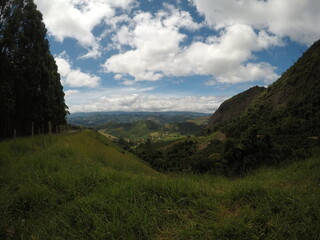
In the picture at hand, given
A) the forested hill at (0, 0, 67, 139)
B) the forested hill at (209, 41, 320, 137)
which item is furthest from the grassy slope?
the forested hill at (209, 41, 320, 137)

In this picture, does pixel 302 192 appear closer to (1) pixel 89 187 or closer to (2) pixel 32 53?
(1) pixel 89 187

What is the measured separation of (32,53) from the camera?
74.4ft

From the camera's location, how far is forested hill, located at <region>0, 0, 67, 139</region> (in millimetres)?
20047

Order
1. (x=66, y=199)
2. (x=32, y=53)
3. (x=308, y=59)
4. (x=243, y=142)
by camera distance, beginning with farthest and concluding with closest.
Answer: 1. (x=308, y=59)
2. (x=243, y=142)
3. (x=32, y=53)
4. (x=66, y=199)

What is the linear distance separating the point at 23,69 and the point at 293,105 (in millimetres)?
111206

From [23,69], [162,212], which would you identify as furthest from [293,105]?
[162,212]

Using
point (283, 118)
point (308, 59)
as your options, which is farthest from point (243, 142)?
point (308, 59)

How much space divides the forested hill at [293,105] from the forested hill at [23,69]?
76.7 m

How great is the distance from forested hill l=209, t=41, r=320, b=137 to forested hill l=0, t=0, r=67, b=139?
76671 mm

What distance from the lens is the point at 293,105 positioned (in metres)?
104

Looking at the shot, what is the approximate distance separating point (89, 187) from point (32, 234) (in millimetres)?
2074

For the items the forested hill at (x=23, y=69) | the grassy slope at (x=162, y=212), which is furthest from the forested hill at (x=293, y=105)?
the grassy slope at (x=162, y=212)

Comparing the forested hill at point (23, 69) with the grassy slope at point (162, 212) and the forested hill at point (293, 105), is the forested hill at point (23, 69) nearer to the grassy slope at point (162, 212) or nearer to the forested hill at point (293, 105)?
the grassy slope at point (162, 212)

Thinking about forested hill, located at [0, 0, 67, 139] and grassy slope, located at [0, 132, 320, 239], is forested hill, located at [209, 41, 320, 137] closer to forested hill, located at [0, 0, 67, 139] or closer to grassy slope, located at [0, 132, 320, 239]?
forested hill, located at [0, 0, 67, 139]
